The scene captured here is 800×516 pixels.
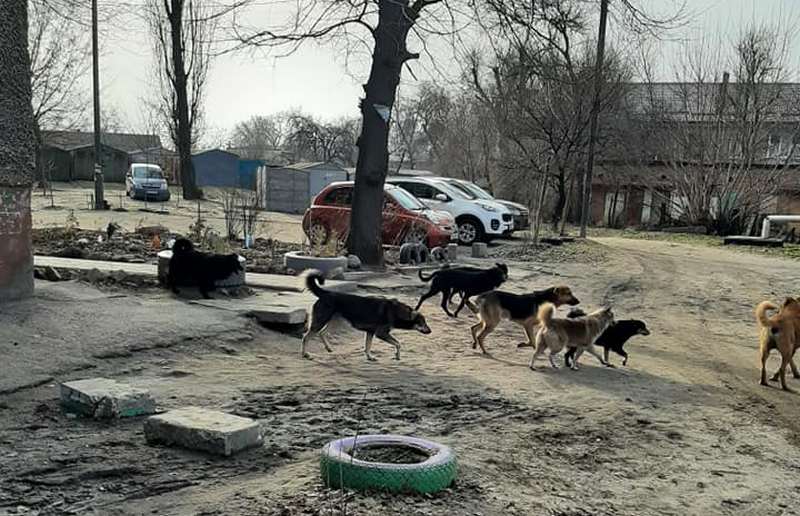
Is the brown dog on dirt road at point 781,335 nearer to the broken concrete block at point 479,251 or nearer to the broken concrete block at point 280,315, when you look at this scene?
the broken concrete block at point 280,315

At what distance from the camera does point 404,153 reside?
6381cm

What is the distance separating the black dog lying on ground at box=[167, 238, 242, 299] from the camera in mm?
9844

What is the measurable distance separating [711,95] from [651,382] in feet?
88.5

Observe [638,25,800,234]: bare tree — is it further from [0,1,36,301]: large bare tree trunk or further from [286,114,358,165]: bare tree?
[286,114,358,165]: bare tree

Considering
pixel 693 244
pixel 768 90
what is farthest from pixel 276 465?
pixel 768 90

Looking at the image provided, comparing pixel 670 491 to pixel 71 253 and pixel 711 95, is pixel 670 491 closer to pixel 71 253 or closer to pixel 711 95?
pixel 71 253

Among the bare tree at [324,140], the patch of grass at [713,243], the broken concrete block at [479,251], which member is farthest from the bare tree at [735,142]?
the bare tree at [324,140]

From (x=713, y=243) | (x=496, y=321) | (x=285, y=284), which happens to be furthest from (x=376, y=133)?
(x=713, y=243)

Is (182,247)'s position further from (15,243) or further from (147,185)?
(147,185)

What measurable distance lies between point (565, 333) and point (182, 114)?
38186 mm

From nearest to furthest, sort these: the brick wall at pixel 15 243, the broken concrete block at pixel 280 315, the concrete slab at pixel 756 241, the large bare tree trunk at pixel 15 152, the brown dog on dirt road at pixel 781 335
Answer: the brown dog on dirt road at pixel 781 335
the large bare tree trunk at pixel 15 152
the brick wall at pixel 15 243
the broken concrete block at pixel 280 315
the concrete slab at pixel 756 241

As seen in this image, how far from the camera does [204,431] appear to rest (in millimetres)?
4434

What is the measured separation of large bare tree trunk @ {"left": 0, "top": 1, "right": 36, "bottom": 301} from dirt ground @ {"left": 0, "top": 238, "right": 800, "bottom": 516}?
6.01 feet

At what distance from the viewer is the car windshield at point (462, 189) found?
2273 cm
